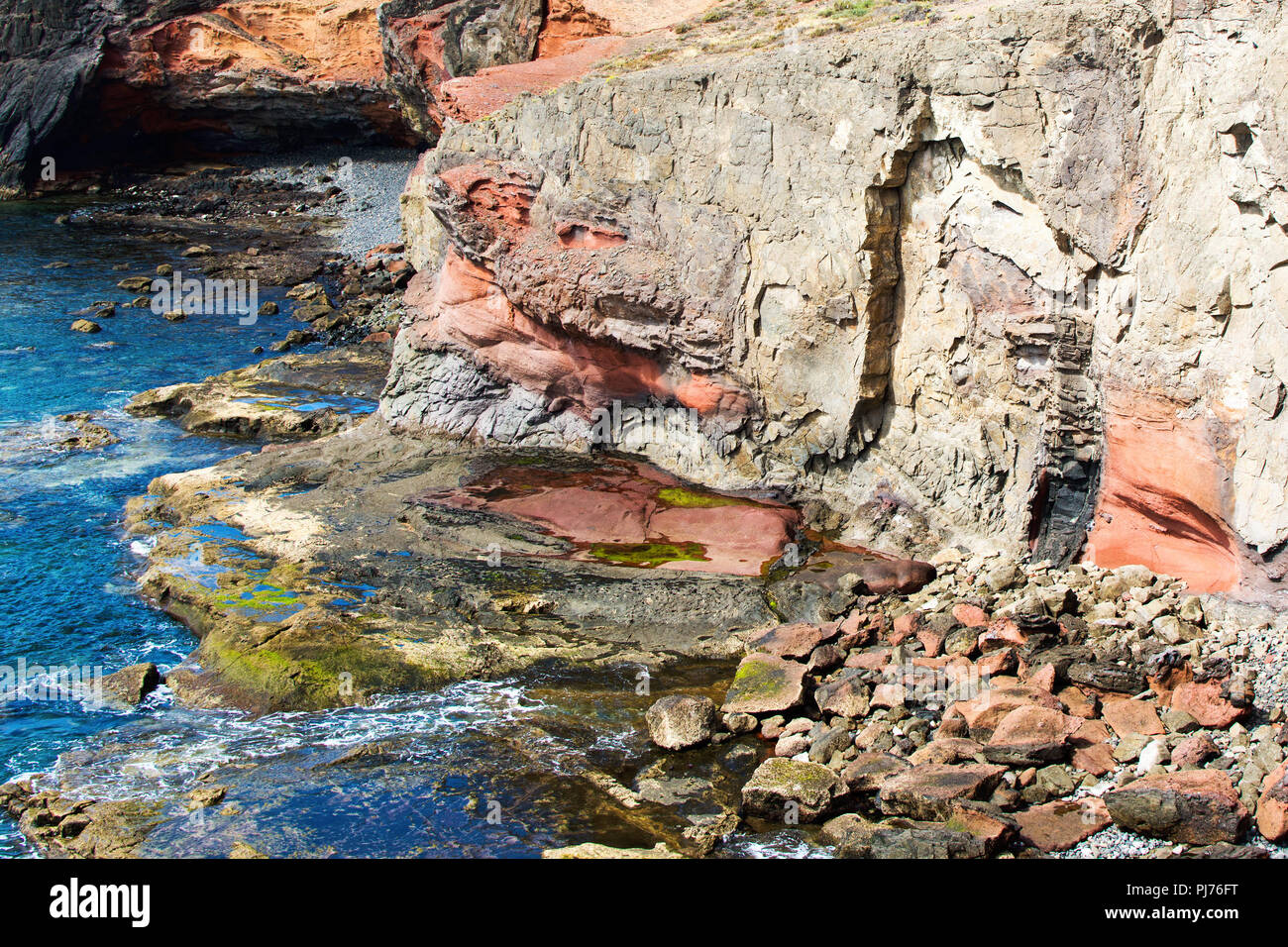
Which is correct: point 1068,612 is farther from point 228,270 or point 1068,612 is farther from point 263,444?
point 228,270

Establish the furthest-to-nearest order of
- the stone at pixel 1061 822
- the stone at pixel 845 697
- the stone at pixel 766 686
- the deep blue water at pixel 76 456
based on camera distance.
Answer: the deep blue water at pixel 76 456, the stone at pixel 766 686, the stone at pixel 845 697, the stone at pixel 1061 822

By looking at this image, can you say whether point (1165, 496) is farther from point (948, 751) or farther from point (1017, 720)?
point (948, 751)

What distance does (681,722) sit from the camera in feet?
45.7

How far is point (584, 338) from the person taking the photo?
21859mm

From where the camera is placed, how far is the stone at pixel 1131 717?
12297 mm

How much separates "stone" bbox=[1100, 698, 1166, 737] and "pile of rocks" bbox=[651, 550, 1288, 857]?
0.02m

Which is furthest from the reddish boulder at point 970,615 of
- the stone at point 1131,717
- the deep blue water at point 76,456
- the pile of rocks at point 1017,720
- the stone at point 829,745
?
the deep blue water at point 76,456

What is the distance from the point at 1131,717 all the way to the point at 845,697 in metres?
3.34

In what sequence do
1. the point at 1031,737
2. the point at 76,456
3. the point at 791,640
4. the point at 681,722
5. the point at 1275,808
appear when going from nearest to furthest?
the point at 1275,808, the point at 1031,737, the point at 681,722, the point at 791,640, the point at 76,456

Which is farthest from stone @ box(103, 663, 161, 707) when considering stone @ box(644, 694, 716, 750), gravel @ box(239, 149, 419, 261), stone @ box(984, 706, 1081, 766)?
gravel @ box(239, 149, 419, 261)

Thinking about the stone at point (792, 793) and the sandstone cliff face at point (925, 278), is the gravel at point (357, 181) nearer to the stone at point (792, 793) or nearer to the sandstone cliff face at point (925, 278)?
the sandstone cliff face at point (925, 278)

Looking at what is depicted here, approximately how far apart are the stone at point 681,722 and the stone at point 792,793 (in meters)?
1.39

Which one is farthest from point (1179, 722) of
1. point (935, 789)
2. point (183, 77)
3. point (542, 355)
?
point (183, 77)

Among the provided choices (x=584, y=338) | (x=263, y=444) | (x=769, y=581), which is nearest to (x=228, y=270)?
(x=263, y=444)
